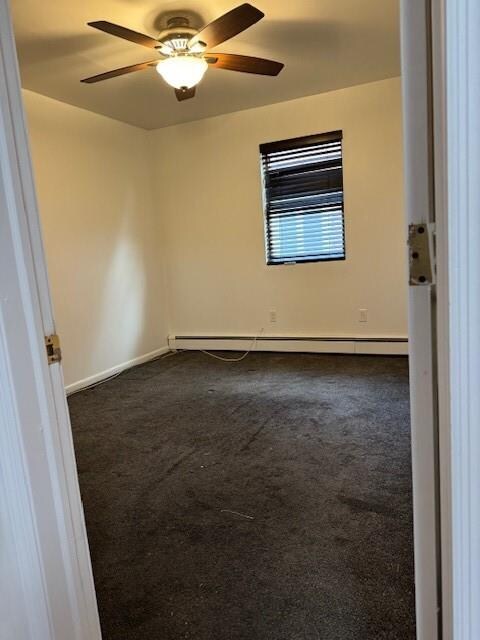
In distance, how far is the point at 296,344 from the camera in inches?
180

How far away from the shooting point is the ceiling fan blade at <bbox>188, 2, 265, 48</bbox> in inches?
80.7

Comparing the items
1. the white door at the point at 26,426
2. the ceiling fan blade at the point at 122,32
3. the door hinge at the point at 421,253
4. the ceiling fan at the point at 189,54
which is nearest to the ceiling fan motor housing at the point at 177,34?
the ceiling fan at the point at 189,54

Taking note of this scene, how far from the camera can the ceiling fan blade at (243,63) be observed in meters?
2.58

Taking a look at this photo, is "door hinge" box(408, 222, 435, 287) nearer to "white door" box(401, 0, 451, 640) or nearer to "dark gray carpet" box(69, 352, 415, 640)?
"white door" box(401, 0, 451, 640)

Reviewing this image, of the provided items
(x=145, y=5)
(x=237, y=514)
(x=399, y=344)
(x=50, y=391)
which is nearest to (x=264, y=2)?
(x=145, y=5)

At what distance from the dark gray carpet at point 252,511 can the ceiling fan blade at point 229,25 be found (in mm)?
2176

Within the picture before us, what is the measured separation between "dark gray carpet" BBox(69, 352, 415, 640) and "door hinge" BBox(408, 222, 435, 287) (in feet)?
3.74

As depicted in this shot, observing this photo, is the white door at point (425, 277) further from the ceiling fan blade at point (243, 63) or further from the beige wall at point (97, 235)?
the beige wall at point (97, 235)

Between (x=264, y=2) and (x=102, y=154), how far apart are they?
7.49 ft

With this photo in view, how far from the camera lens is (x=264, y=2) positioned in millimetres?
2457

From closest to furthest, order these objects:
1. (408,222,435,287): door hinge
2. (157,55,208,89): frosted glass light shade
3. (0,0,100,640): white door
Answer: (408,222,435,287): door hinge, (0,0,100,640): white door, (157,55,208,89): frosted glass light shade

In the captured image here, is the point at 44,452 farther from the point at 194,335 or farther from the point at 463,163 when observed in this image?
the point at 194,335

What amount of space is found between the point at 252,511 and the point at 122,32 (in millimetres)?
2361

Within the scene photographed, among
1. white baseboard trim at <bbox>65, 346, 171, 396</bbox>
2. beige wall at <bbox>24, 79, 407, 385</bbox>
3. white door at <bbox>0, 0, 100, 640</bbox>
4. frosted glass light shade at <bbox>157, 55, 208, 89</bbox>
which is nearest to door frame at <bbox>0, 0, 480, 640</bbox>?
white door at <bbox>0, 0, 100, 640</bbox>
